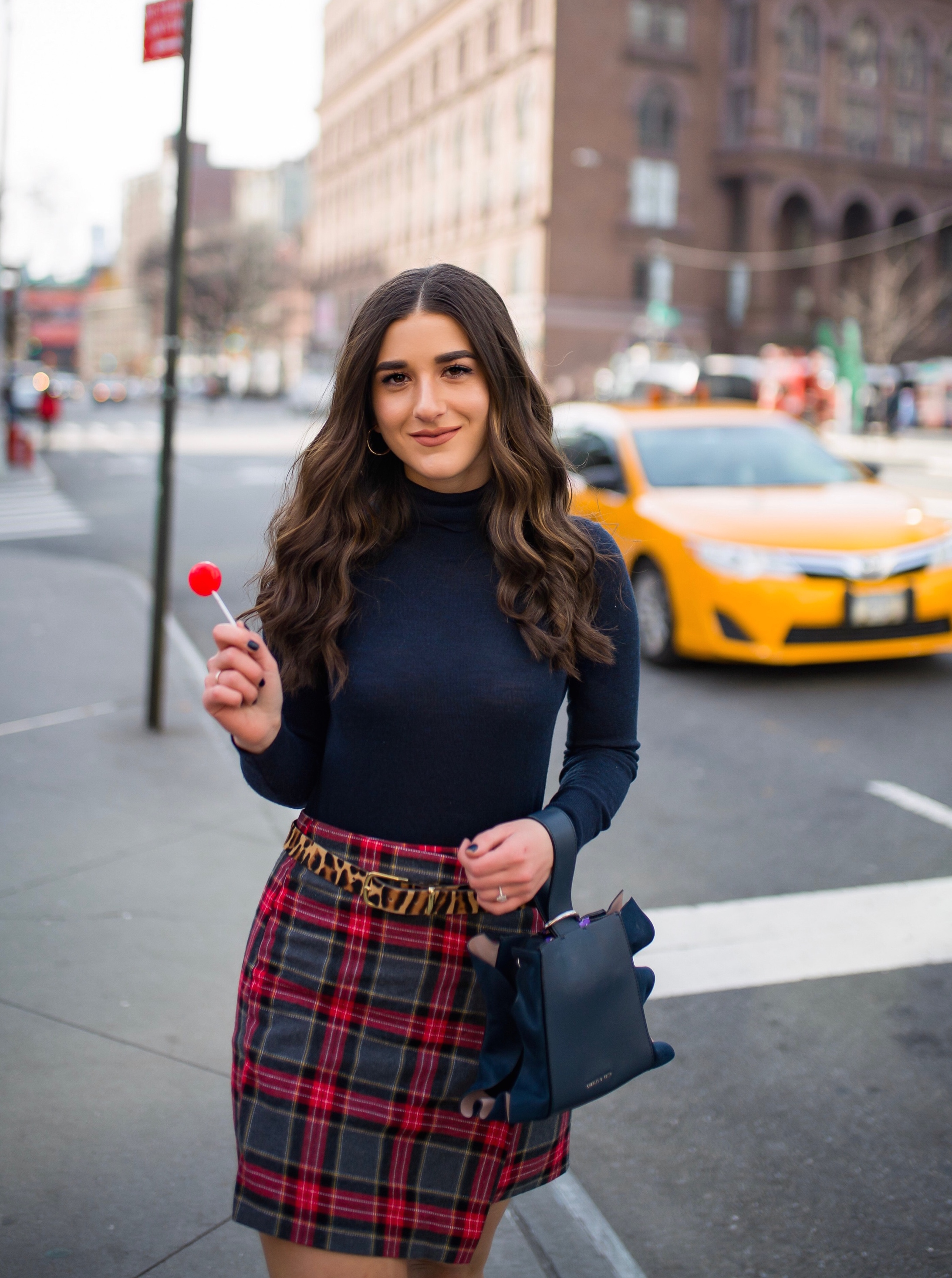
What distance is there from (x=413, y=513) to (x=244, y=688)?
1.54 ft

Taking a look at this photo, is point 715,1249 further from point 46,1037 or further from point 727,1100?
point 46,1037

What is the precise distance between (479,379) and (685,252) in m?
64.8

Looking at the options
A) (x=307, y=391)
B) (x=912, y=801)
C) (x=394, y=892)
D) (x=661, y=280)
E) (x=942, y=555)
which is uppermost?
(x=661, y=280)

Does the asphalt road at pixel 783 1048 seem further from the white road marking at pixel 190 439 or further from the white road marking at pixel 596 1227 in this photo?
the white road marking at pixel 190 439

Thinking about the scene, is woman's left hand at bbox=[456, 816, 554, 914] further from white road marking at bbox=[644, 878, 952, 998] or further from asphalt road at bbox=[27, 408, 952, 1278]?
white road marking at bbox=[644, 878, 952, 998]

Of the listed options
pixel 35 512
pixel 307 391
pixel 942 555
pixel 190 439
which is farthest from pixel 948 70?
pixel 942 555

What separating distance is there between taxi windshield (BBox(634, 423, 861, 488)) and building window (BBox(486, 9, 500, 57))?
199 ft

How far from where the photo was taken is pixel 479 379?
2061 mm

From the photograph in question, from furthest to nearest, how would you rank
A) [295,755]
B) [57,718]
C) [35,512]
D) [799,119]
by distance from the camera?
[799,119]
[35,512]
[57,718]
[295,755]

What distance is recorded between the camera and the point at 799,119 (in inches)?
2542

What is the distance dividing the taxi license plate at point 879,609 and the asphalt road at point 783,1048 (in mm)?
612

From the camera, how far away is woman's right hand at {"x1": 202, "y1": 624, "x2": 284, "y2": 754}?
1.79m

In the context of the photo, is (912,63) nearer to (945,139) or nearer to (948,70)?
(948,70)

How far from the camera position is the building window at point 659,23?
61625mm
